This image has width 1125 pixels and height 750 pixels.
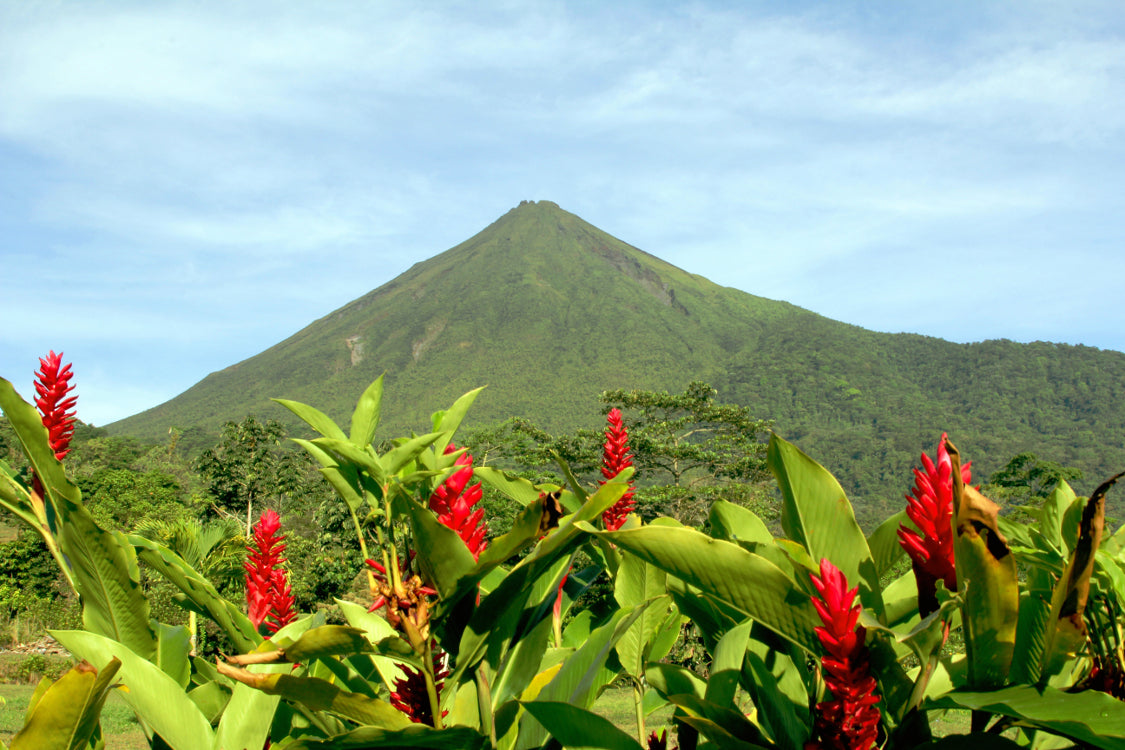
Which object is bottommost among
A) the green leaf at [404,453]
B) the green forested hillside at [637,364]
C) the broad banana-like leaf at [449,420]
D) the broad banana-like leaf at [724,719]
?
the broad banana-like leaf at [724,719]

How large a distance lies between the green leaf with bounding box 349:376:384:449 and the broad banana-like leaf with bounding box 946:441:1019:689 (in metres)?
1.00

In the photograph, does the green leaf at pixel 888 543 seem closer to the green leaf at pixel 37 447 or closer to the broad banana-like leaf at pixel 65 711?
the broad banana-like leaf at pixel 65 711

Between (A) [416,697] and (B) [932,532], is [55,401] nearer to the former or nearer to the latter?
(A) [416,697]

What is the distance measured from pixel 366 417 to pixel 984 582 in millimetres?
1086

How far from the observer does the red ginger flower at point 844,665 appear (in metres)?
0.99

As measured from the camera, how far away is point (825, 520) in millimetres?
1220

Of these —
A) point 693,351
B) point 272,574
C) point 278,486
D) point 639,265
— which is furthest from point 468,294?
point 272,574

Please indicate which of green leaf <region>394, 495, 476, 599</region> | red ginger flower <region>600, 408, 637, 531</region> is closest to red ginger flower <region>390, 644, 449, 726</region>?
green leaf <region>394, 495, 476, 599</region>

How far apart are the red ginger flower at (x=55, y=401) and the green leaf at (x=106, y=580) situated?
0.32 metres

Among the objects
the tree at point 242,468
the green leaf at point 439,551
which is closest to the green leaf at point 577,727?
the green leaf at point 439,551

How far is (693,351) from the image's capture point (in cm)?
14300

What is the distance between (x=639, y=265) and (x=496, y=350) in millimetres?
49761

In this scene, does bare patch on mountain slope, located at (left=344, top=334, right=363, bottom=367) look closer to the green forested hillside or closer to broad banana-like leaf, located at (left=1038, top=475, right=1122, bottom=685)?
the green forested hillside

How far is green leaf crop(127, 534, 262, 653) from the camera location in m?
1.53
